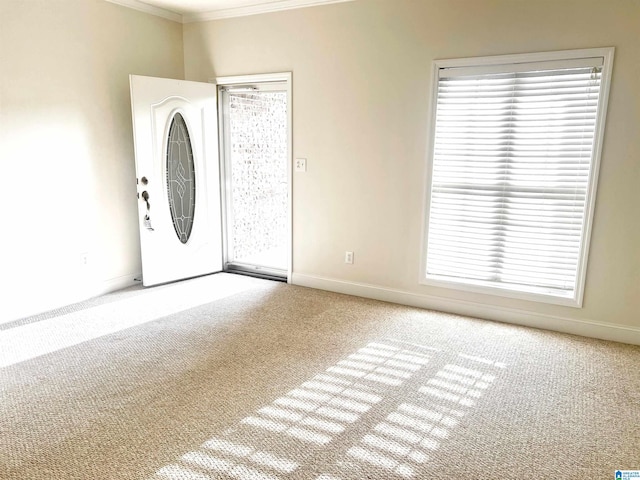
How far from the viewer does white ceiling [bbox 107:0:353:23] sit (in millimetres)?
4098

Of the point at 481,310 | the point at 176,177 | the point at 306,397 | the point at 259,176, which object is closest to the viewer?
the point at 306,397

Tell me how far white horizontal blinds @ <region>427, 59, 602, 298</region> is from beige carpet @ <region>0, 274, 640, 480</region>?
519 mm

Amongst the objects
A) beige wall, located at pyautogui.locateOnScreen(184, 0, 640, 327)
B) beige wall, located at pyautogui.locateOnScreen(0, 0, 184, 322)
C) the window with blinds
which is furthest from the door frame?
the window with blinds

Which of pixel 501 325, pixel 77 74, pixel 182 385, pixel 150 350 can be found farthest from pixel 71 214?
pixel 501 325

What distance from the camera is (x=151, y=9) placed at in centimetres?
434

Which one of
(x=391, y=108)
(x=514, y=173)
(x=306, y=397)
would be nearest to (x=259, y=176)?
(x=391, y=108)

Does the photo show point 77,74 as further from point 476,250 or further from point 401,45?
point 476,250

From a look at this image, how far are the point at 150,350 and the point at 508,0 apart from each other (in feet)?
11.6

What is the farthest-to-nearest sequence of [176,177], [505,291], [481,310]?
1. [176,177]
2. [481,310]
3. [505,291]

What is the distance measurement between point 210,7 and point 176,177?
165 centimetres

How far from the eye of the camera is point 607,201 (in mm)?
3205

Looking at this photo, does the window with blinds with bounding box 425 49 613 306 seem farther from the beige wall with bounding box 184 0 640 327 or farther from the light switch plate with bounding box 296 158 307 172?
the light switch plate with bounding box 296 158 307 172

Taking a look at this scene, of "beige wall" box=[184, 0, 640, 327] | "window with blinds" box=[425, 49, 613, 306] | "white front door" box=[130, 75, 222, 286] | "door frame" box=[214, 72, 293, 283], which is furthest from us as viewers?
"door frame" box=[214, 72, 293, 283]

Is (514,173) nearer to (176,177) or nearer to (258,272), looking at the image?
(258,272)
